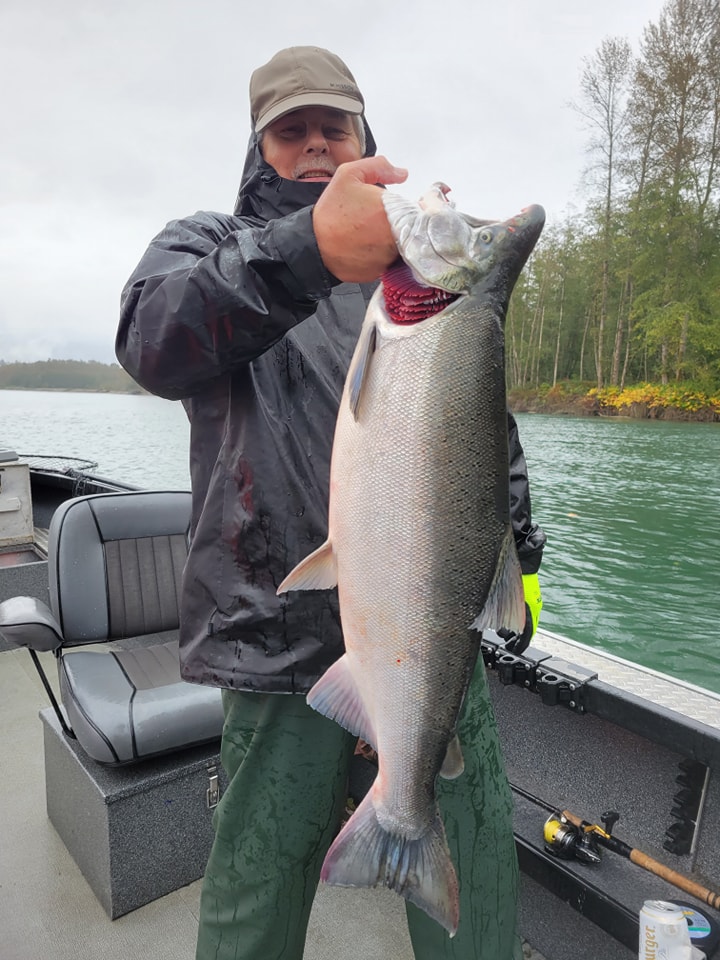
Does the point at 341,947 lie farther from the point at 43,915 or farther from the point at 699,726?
the point at 699,726

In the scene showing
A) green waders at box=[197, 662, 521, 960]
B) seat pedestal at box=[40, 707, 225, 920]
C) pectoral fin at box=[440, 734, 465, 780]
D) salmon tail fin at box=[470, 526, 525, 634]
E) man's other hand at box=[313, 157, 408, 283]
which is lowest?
seat pedestal at box=[40, 707, 225, 920]

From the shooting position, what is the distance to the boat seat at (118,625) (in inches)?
105

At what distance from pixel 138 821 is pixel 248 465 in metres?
1.77

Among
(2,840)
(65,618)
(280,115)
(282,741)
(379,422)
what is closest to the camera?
(379,422)

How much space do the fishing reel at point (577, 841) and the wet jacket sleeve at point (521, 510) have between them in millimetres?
1027

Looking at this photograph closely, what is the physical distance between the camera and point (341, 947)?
8.33 ft

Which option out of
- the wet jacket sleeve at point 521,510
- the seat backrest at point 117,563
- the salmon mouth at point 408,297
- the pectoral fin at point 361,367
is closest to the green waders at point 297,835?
the wet jacket sleeve at point 521,510

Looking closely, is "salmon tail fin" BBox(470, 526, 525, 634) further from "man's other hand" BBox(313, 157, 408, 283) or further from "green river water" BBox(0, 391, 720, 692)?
"green river water" BBox(0, 391, 720, 692)

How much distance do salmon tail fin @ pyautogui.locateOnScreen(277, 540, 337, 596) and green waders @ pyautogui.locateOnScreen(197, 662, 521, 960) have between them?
1.13 ft

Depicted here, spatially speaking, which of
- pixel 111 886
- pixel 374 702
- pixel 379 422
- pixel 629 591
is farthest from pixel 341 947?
pixel 629 591

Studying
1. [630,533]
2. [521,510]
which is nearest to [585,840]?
[521,510]

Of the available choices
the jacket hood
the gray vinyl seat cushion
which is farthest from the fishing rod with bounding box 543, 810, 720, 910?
the jacket hood

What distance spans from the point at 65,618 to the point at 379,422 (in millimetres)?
2670

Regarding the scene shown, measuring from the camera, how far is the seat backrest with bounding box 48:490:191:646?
3.46 metres
